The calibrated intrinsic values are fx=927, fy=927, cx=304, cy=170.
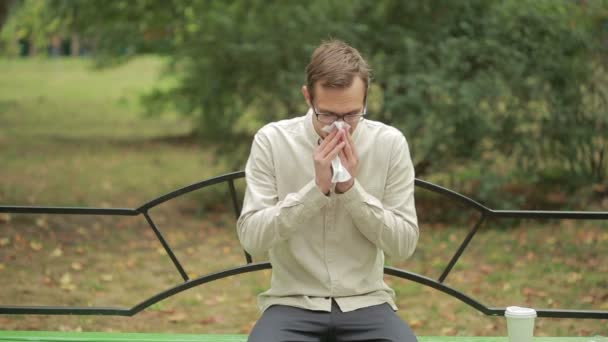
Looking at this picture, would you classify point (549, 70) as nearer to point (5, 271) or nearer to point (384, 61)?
point (384, 61)

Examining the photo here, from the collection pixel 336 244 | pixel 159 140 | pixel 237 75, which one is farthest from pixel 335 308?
pixel 159 140

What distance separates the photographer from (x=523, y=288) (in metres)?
7.04

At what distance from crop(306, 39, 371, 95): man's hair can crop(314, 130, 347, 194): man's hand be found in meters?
0.19

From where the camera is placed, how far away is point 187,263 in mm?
8258

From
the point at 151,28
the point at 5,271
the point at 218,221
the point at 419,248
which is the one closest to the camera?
the point at 5,271

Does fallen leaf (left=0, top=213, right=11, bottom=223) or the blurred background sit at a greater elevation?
the blurred background

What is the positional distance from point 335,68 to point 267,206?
0.54 m

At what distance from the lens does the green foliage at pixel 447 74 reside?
A: 8.65 meters

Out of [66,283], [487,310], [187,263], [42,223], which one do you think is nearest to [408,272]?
[487,310]

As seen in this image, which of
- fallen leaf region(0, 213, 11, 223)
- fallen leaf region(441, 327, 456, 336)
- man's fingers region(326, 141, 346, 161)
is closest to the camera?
man's fingers region(326, 141, 346, 161)

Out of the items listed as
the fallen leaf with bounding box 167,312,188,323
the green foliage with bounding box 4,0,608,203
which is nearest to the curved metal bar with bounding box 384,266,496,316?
the fallen leaf with bounding box 167,312,188,323

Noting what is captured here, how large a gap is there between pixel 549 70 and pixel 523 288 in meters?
2.55

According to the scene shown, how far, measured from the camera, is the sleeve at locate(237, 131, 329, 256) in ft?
10.2

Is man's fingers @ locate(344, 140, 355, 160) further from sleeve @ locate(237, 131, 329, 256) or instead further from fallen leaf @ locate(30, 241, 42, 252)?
fallen leaf @ locate(30, 241, 42, 252)
